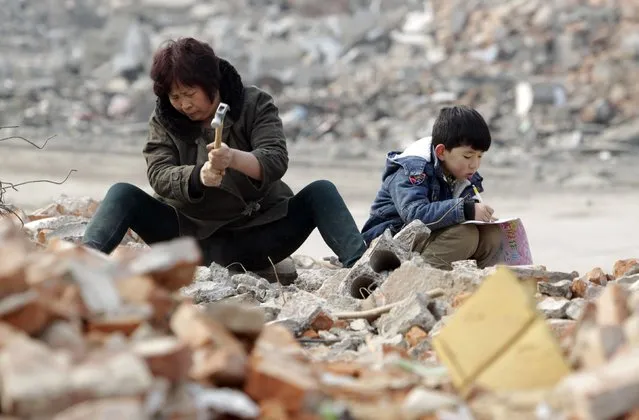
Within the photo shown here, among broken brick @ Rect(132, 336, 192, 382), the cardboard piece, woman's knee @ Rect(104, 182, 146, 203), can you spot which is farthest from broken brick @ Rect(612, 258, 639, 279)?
broken brick @ Rect(132, 336, 192, 382)

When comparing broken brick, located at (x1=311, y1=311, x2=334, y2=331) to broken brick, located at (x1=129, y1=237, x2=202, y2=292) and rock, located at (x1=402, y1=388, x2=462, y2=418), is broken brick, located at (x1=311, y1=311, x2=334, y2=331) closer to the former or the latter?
broken brick, located at (x1=129, y1=237, x2=202, y2=292)

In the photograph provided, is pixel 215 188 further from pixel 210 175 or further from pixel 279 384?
pixel 279 384

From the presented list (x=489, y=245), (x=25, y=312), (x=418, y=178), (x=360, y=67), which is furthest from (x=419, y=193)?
(x=360, y=67)

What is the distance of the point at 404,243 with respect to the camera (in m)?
5.38

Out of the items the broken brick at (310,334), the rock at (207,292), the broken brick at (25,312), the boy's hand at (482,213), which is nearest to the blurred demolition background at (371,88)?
the boy's hand at (482,213)

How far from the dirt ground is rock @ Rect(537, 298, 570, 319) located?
2.87 m

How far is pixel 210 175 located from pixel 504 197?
6068 mm

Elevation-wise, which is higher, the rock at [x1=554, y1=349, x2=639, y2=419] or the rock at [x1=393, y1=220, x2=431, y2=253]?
the rock at [x1=554, y1=349, x2=639, y2=419]

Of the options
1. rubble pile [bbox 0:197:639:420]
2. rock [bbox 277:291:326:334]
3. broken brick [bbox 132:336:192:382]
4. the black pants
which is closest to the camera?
rubble pile [bbox 0:197:639:420]

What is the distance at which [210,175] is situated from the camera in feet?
16.5

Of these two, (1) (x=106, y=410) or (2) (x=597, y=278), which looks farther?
(2) (x=597, y=278)

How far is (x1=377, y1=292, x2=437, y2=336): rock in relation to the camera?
423cm

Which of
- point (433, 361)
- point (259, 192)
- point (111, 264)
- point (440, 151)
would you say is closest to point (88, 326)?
point (111, 264)

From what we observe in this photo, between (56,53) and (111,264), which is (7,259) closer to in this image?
(111,264)
